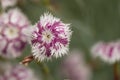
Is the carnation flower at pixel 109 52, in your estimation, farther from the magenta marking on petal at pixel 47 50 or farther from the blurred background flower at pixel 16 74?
the magenta marking on petal at pixel 47 50

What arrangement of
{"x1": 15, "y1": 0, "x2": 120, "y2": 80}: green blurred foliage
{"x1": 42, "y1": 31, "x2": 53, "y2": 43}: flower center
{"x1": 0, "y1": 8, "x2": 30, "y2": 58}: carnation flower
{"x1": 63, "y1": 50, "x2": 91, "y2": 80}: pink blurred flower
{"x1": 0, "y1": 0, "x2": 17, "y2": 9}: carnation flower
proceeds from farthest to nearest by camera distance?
{"x1": 15, "y1": 0, "x2": 120, "y2": 80}: green blurred foliage
{"x1": 63, "y1": 50, "x2": 91, "y2": 80}: pink blurred flower
{"x1": 0, "y1": 0, "x2": 17, "y2": 9}: carnation flower
{"x1": 0, "y1": 8, "x2": 30, "y2": 58}: carnation flower
{"x1": 42, "y1": 31, "x2": 53, "y2": 43}: flower center

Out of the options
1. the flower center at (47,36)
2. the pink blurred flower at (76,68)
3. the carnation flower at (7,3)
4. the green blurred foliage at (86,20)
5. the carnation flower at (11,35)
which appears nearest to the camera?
the flower center at (47,36)

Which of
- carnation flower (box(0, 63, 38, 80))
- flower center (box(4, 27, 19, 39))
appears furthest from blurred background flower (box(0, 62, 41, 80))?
flower center (box(4, 27, 19, 39))

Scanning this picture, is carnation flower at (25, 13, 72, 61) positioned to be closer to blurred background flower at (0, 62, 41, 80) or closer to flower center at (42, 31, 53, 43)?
flower center at (42, 31, 53, 43)

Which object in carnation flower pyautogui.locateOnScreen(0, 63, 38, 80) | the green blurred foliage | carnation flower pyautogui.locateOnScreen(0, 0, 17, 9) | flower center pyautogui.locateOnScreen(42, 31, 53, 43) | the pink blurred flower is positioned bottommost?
flower center pyautogui.locateOnScreen(42, 31, 53, 43)

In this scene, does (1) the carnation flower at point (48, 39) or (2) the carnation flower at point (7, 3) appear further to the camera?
(2) the carnation flower at point (7, 3)

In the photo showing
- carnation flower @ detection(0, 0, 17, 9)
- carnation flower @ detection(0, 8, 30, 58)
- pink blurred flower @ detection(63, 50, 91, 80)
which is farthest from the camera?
pink blurred flower @ detection(63, 50, 91, 80)

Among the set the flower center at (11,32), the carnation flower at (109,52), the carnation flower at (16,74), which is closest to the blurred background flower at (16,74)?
the carnation flower at (16,74)

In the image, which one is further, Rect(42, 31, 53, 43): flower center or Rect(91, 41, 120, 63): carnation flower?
Rect(91, 41, 120, 63): carnation flower
